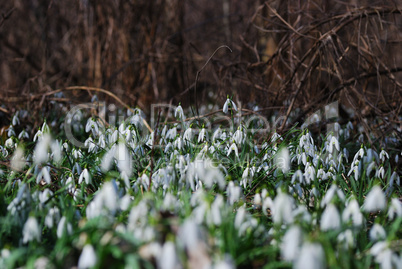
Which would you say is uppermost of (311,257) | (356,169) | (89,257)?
(311,257)

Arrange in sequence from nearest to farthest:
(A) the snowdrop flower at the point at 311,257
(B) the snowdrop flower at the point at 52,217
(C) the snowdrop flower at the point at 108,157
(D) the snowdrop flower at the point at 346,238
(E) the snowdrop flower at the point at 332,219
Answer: (A) the snowdrop flower at the point at 311,257, (E) the snowdrop flower at the point at 332,219, (D) the snowdrop flower at the point at 346,238, (B) the snowdrop flower at the point at 52,217, (C) the snowdrop flower at the point at 108,157

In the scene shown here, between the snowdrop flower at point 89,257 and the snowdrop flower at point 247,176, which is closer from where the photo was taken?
the snowdrop flower at point 89,257

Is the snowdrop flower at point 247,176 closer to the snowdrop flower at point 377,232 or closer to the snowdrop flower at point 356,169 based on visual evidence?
the snowdrop flower at point 356,169

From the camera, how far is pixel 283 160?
2.58 m

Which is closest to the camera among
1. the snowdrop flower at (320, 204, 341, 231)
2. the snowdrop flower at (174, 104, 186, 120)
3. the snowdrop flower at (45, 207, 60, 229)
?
the snowdrop flower at (320, 204, 341, 231)

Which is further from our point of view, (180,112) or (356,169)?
(180,112)

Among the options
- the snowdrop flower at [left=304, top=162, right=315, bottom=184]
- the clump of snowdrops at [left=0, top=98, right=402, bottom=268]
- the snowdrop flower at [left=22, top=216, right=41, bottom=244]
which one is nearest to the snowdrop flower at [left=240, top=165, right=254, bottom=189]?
the clump of snowdrops at [left=0, top=98, right=402, bottom=268]

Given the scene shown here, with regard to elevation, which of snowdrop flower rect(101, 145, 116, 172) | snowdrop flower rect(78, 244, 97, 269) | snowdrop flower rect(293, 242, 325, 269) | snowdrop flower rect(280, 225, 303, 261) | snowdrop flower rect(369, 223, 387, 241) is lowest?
snowdrop flower rect(101, 145, 116, 172)

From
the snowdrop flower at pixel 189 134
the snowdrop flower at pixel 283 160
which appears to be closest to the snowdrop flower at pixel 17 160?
the snowdrop flower at pixel 189 134

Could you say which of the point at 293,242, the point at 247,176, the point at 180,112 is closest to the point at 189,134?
the point at 180,112

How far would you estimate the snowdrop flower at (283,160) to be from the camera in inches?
98.7

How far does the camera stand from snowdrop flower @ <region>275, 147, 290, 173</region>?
2.51m

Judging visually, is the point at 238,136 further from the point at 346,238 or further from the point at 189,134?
the point at 346,238

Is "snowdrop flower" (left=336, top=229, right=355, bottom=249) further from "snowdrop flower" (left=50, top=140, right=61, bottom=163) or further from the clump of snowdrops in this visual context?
"snowdrop flower" (left=50, top=140, right=61, bottom=163)
